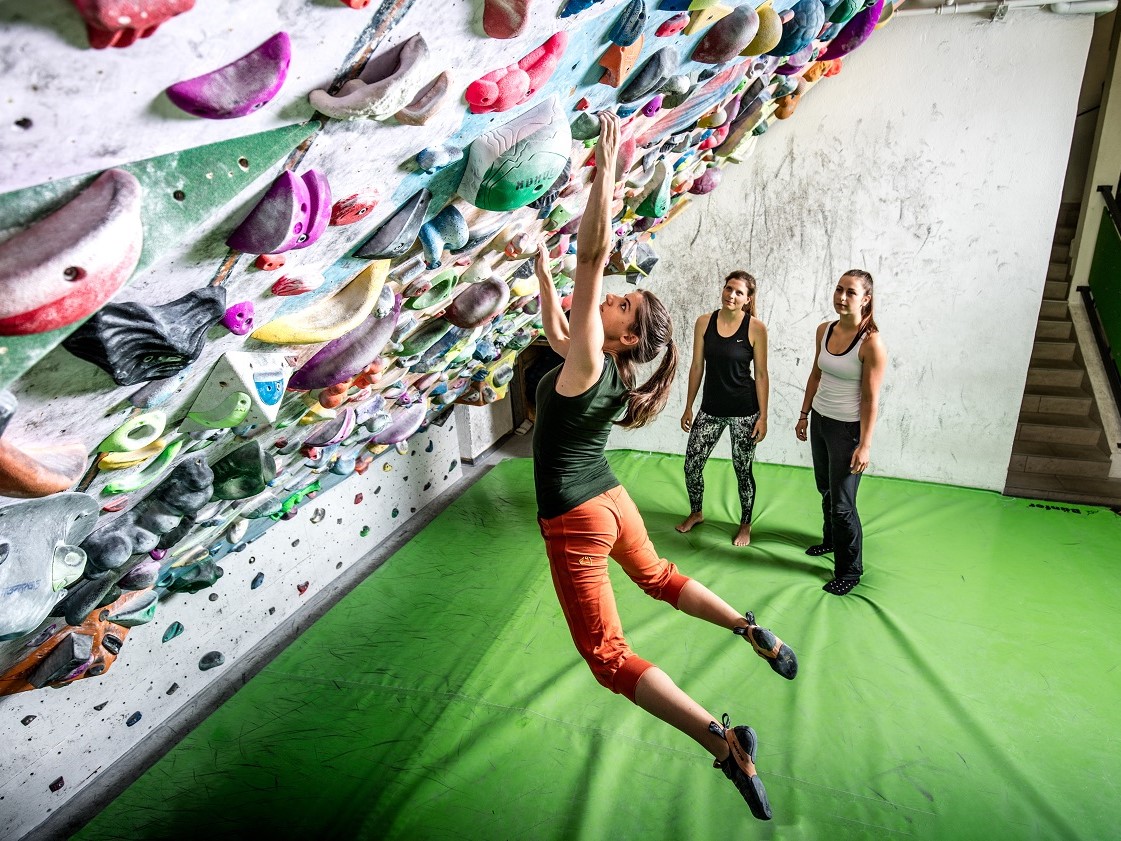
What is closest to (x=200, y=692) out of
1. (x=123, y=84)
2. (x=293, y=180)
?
(x=293, y=180)

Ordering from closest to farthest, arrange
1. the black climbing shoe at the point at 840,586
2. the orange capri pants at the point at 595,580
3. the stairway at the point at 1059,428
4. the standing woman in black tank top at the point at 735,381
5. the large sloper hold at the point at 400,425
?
the orange capri pants at the point at 595,580 < the large sloper hold at the point at 400,425 < the black climbing shoe at the point at 840,586 < the standing woman in black tank top at the point at 735,381 < the stairway at the point at 1059,428

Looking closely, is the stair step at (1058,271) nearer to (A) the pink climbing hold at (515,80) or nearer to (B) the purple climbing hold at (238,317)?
(A) the pink climbing hold at (515,80)

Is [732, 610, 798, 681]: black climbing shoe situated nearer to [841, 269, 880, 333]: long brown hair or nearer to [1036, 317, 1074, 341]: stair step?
[841, 269, 880, 333]: long brown hair

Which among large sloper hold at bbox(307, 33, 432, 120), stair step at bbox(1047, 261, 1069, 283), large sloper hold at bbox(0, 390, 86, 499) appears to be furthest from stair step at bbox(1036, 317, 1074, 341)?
large sloper hold at bbox(0, 390, 86, 499)

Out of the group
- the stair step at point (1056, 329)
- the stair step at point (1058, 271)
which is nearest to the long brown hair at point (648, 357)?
the stair step at point (1056, 329)

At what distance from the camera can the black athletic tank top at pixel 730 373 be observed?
2689 millimetres

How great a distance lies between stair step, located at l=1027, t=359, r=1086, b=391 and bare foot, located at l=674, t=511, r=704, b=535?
260 cm

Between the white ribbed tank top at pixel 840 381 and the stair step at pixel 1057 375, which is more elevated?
the white ribbed tank top at pixel 840 381

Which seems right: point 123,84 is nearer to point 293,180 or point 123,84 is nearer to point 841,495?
point 293,180

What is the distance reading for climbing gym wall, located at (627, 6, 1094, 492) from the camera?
9.61 ft

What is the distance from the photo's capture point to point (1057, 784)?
5.68ft

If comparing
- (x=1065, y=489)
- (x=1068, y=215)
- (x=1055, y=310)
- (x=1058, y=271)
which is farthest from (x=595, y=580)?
(x=1068, y=215)

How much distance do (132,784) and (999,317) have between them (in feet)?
12.9

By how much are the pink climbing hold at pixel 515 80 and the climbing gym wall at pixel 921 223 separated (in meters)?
2.89
